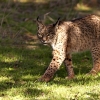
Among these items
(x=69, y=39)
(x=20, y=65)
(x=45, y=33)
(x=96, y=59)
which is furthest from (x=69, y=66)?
(x=20, y=65)

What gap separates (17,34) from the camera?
45.4ft

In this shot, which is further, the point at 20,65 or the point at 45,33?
the point at 20,65

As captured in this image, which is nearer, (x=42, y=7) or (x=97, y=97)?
(x=97, y=97)

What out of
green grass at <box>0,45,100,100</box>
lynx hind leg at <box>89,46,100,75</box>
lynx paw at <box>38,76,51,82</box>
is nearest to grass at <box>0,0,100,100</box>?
green grass at <box>0,45,100,100</box>

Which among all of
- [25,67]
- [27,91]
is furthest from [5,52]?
[27,91]

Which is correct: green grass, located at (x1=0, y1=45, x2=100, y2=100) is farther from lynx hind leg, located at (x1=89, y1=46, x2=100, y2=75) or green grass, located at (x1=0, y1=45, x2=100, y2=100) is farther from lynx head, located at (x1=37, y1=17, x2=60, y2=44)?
lynx head, located at (x1=37, y1=17, x2=60, y2=44)

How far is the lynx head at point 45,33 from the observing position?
8367mm

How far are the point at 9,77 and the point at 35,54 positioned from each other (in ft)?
9.29

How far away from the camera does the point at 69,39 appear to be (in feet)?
28.8

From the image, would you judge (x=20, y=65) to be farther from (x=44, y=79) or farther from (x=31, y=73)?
(x=44, y=79)

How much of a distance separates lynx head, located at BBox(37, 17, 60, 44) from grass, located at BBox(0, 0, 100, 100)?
0.90 m

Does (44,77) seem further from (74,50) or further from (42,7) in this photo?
(42,7)

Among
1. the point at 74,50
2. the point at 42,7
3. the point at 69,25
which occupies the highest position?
the point at 69,25

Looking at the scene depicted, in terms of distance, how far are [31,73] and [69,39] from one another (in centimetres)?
124
